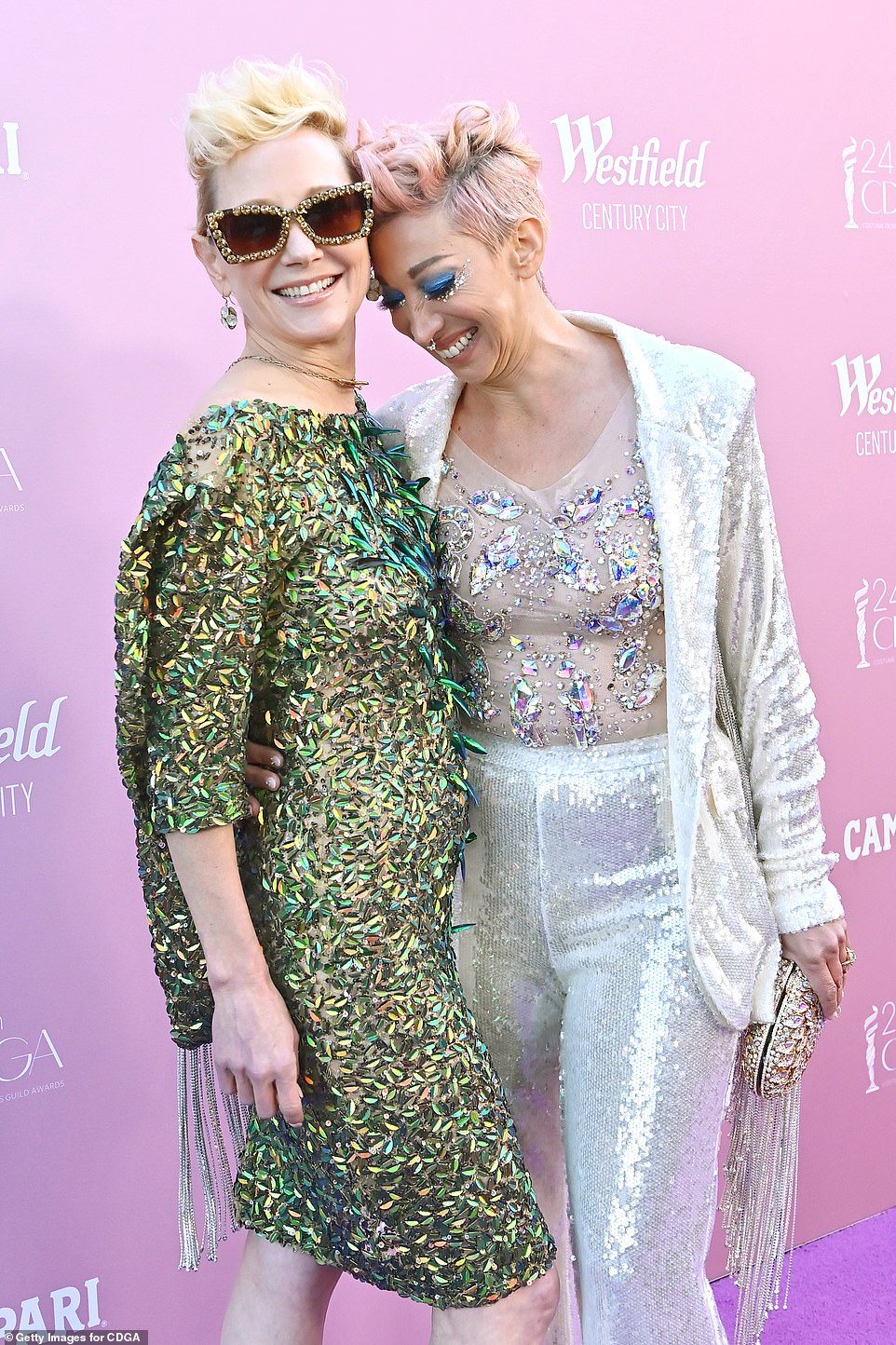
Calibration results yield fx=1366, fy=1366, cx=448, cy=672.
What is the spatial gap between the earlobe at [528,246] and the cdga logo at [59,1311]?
180 cm

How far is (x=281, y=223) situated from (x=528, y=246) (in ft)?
1.03

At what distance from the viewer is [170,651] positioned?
4.72ft

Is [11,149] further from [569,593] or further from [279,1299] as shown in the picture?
[279,1299]

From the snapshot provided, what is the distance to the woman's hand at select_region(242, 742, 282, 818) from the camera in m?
1.52

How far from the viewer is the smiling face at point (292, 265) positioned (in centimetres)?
152

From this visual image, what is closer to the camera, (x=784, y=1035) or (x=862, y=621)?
(x=784, y=1035)

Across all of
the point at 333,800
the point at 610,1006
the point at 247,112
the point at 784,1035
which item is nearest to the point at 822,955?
the point at 784,1035

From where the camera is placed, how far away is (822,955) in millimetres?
1730

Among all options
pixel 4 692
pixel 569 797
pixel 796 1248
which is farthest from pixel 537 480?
pixel 796 1248

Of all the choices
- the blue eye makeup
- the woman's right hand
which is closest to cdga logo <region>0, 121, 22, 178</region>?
the blue eye makeup

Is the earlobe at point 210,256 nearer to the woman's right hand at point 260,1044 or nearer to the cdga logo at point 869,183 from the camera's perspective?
the woman's right hand at point 260,1044

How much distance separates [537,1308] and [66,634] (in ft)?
3.98

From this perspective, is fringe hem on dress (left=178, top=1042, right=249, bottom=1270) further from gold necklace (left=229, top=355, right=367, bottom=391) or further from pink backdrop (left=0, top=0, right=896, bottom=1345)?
gold necklace (left=229, top=355, right=367, bottom=391)

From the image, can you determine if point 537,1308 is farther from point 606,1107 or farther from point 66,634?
point 66,634
